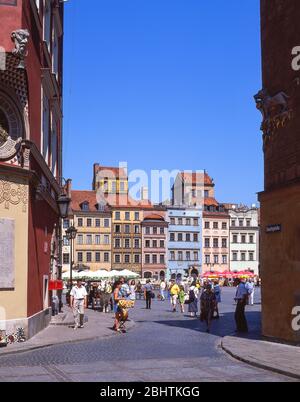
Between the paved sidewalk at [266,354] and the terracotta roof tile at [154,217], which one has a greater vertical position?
the terracotta roof tile at [154,217]

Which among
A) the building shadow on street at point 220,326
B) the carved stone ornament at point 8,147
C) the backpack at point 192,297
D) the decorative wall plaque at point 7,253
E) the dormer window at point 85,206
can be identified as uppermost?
the dormer window at point 85,206

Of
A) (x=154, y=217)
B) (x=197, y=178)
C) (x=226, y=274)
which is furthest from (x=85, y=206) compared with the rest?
(x=226, y=274)

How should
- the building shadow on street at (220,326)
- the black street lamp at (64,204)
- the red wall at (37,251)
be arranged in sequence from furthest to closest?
the black street lamp at (64,204) → the building shadow on street at (220,326) → the red wall at (37,251)

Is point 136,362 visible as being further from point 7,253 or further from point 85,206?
point 85,206

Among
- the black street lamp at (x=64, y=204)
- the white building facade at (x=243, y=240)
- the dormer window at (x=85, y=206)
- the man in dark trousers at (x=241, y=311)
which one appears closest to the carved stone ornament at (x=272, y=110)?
the man in dark trousers at (x=241, y=311)

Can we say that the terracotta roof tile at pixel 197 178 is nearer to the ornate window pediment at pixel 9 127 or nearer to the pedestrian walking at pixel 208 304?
the pedestrian walking at pixel 208 304

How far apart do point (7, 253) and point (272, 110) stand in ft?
26.8

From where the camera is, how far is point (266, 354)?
49.2ft

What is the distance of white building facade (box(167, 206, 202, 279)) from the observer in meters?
109

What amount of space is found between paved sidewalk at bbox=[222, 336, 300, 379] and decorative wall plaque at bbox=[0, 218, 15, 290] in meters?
5.87

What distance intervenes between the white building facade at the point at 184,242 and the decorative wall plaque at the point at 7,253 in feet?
295

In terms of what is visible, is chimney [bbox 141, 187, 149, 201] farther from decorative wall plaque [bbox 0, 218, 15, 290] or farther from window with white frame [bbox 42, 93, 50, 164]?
decorative wall plaque [bbox 0, 218, 15, 290]

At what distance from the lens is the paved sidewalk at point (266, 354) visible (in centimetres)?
1284
